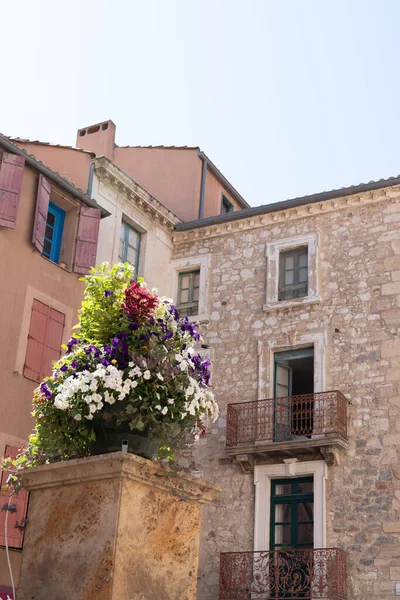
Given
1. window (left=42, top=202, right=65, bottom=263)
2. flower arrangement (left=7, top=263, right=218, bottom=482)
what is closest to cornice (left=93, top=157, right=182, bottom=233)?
window (left=42, top=202, right=65, bottom=263)

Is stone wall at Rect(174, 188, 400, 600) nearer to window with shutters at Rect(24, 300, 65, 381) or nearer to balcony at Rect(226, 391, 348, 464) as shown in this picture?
balcony at Rect(226, 391, 348, 464)

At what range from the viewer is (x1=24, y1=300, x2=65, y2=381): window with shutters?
15.9 meters

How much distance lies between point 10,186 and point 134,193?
4.44 metres

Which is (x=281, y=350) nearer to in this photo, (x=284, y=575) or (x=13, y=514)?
(x=284, y=575)

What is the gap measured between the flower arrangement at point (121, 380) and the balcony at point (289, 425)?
11408 mm

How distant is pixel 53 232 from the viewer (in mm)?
17641

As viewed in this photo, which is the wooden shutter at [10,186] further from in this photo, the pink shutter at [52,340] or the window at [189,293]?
the window at [189,293]

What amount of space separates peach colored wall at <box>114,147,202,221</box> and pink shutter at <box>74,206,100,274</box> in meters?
4.90

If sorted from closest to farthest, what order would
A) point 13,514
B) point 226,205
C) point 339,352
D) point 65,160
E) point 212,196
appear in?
point 13,514 → point 339,352 → point 65,160 → point 212,196 → point 226,205

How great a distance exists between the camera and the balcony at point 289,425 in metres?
17.1

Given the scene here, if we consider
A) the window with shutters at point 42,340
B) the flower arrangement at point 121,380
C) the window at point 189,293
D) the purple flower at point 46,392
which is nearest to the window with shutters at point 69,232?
the window with shutters at point 42,340

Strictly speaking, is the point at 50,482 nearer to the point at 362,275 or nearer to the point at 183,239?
the point at 362,275

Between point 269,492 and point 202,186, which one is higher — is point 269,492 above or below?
below

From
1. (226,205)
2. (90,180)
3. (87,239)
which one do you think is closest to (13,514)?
(87,239)
